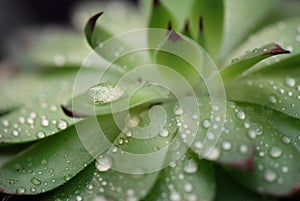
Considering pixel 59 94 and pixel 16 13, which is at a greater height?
pixel 59 94

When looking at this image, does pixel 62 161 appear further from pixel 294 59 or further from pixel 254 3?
pixel 254 3

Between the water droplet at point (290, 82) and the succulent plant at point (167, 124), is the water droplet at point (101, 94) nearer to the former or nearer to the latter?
the succulent plant at point (167, 124)

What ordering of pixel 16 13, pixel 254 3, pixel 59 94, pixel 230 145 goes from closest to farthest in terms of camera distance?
pixel 230 145
pixel 59 94
pixel 254 3
pixel 16 13

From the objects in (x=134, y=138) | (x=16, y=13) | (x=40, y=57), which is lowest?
(x=16, y=13)

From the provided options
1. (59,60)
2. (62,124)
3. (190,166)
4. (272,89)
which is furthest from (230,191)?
(59,60)

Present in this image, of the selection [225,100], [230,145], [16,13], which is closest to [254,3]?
[225,100]

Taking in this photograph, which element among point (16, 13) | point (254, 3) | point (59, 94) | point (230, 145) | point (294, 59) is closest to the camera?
point (230, 145)
